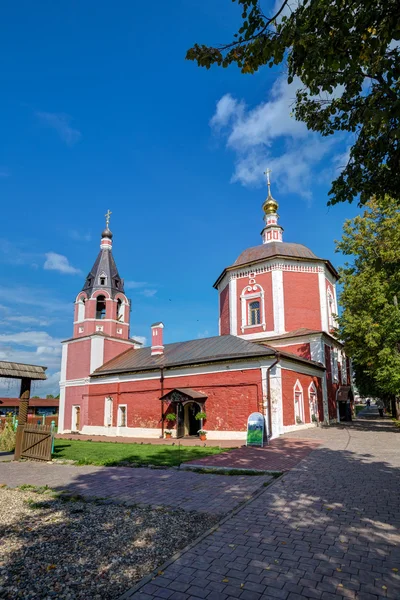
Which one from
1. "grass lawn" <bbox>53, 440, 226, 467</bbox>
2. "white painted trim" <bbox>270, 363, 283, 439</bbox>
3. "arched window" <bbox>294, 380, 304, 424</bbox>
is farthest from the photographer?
"arched window" <bbox>294, 380, 304, 424</bbox>

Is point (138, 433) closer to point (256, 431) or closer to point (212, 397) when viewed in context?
point (212, 397)

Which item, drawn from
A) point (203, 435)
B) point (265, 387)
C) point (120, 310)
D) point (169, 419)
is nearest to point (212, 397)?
point (203, 435)

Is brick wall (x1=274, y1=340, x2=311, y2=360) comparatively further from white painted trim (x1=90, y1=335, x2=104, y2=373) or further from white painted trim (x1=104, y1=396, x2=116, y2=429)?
white painted trim (x1=90, y1=335, x2=104, y2=373)

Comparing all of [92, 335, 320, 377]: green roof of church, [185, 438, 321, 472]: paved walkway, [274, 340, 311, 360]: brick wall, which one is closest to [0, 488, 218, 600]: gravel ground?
[185, 438, 321, 472]: paved walkway

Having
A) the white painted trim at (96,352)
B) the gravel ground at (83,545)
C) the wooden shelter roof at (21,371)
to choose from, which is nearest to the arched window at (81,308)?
the white painted trim at (96,352)

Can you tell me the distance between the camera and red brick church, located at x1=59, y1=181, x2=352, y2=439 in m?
18.4

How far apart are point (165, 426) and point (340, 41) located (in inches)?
774

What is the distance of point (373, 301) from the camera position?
19625 mm

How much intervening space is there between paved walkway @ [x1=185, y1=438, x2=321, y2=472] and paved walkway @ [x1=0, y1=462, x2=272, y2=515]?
111 cm

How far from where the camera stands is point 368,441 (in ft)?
47.8

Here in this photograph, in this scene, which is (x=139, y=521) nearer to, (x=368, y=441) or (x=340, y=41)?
(x=340, y=41)

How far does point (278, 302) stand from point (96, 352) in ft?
46.3

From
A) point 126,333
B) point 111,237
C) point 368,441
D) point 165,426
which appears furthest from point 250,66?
point 111,237

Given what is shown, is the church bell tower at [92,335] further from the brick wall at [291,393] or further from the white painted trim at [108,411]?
the brick wall at [291,393]
